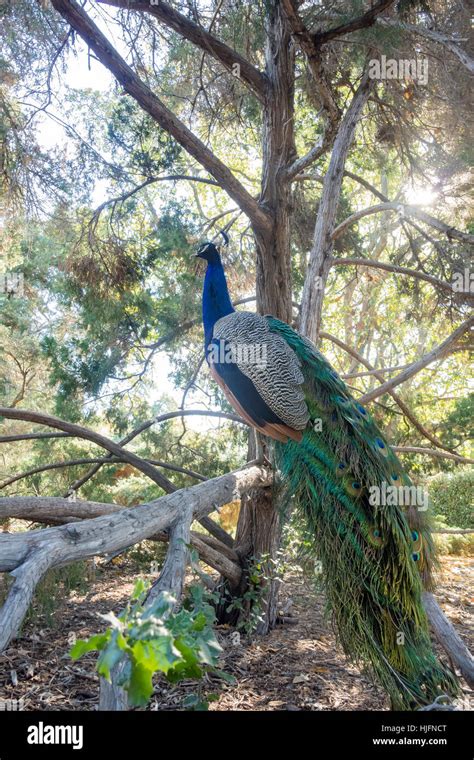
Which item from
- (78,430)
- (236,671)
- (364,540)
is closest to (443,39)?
(364,540)

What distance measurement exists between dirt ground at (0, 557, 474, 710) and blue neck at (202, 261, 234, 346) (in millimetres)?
2168

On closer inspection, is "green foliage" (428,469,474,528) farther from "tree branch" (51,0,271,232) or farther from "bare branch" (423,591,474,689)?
"tree branch" (51,0,271,232)

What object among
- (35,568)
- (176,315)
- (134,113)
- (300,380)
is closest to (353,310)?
(176,315)

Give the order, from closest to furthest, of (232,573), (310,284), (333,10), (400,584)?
(400,584)
(333,10)
(232,573)
(310,284)

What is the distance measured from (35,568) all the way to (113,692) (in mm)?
427

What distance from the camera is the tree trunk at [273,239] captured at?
4.75m

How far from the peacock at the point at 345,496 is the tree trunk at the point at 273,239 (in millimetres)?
702

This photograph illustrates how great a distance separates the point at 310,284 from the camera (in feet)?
17.0

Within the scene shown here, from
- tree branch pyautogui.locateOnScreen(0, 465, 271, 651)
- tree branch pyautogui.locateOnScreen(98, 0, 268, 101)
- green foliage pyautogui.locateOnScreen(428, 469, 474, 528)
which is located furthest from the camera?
green foliage pyautogui.locateOnScreen(428, 469, 474, 528)

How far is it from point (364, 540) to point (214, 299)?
2166 mm

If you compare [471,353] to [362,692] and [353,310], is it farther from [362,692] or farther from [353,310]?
[353,310]

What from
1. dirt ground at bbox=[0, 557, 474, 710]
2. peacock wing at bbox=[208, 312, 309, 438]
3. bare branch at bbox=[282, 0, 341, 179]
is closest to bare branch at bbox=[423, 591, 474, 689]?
dirt ground at bbox=[0, 557, 474, 710]

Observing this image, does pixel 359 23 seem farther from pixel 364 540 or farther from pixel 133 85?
pixel 364 540

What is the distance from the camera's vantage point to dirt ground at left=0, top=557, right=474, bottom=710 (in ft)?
11.6
